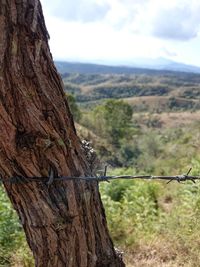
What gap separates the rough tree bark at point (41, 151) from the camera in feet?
5.98

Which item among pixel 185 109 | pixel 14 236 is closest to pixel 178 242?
pixel 14 236

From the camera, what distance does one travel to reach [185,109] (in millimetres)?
106125

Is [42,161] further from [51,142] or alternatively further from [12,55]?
[12,55]

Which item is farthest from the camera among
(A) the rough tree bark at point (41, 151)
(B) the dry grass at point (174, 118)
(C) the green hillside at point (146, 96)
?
(C) the green hillside at point (146, 96)

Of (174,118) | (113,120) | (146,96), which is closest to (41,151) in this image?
(113,120)

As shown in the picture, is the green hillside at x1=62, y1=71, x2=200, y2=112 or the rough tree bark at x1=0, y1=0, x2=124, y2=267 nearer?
the rough tree bark at x1=0, y1=0, x2=124, y2=267

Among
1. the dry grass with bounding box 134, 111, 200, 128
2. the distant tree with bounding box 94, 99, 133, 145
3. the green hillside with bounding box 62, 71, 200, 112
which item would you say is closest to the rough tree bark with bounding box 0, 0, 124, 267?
the distant tree with bounding box 94, 99, 133, 145

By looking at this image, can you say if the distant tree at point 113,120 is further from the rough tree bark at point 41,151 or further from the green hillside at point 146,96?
the green hillside at point 146,96

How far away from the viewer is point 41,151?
6.66 feet

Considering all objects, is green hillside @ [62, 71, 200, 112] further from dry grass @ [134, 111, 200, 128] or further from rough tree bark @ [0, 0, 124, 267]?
rough tree bark @ [0, 0, 124, 267]

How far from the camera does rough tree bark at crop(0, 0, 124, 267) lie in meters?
1.82

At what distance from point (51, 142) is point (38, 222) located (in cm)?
42

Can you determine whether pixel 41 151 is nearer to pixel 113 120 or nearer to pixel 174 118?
pixel 113 120

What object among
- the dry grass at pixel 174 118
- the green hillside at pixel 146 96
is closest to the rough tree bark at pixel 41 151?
the dry grass at pixel 174 118
